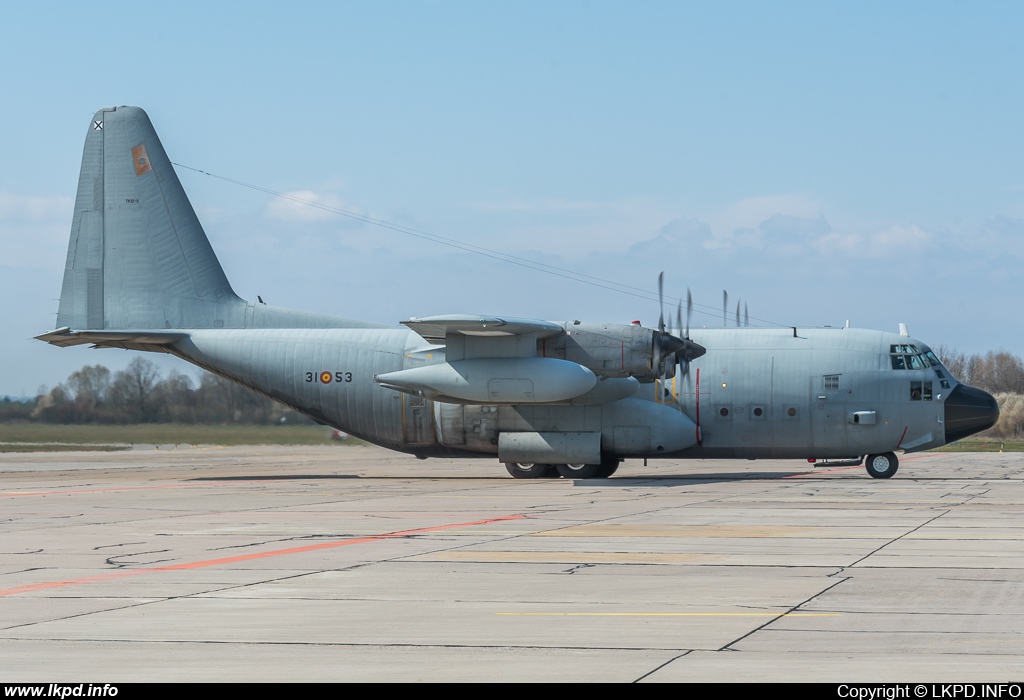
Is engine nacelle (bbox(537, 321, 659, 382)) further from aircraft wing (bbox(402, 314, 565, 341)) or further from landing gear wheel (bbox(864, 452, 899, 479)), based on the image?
landing gear wheel (bbox(864, 452, 899, 479))

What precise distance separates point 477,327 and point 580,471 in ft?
20.2

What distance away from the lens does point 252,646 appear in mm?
8266

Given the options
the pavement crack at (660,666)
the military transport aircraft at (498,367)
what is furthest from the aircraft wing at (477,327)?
the pavement crack at (660,666)

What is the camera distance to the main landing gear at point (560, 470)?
33.5 meters

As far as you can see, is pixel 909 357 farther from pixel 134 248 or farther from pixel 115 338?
pixel 134 248

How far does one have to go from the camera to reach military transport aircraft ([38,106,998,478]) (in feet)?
104

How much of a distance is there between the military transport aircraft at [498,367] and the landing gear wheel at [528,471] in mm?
51

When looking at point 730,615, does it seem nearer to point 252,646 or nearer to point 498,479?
point 252,646

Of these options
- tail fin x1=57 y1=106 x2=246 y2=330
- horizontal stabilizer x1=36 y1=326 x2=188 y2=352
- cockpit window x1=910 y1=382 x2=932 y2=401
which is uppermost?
tail fin x1=57 y1=106 x2=246 y2=330

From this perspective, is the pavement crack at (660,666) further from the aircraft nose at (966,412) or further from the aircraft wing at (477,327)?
the aircraft nose at (966,412)

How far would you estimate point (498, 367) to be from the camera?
31438mm

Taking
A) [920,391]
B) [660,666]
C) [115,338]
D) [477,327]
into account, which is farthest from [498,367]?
[660,666]

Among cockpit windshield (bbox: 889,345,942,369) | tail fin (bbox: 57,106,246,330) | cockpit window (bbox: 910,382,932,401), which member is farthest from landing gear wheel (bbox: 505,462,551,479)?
cockpit window (bbox: 910,382,932,401)

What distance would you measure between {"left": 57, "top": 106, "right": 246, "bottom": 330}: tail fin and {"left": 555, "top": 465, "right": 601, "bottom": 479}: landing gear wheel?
1129 centimetres
